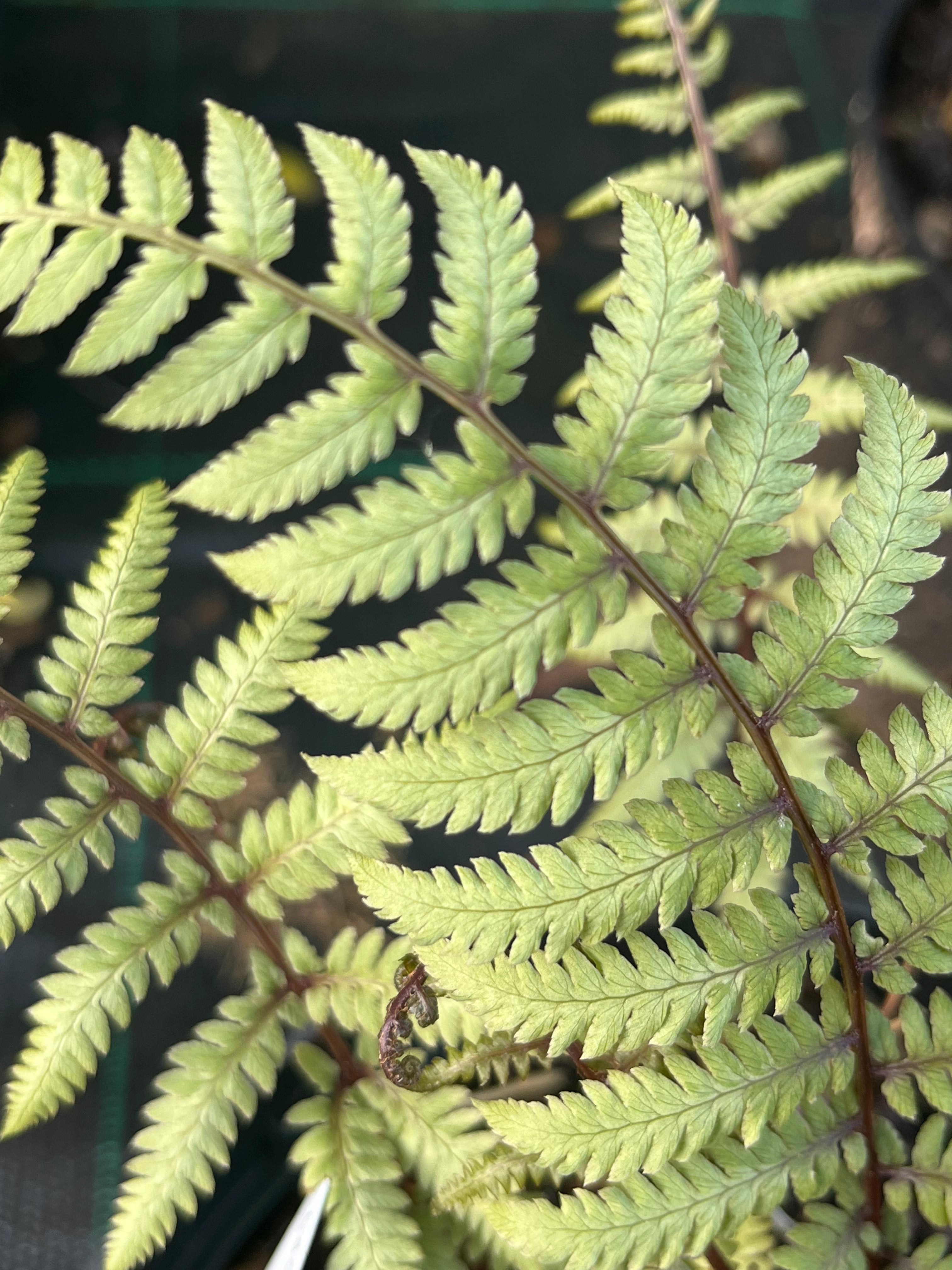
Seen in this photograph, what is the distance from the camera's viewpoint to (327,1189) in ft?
3.52

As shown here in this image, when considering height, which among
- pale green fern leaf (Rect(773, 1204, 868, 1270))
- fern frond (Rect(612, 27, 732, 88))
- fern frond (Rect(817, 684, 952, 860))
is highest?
fern frond (Rect(612, 27, 732, 88))

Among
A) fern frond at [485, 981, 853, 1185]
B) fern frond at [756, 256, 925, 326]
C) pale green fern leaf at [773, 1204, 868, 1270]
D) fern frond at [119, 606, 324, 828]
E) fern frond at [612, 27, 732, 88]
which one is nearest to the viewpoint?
fern frond at [485, 981, 853, 1185]

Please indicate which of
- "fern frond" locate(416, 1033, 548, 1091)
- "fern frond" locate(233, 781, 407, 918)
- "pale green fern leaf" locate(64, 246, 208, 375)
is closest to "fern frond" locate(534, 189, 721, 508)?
"pale green fern leaf" locate(64, 246, 208, 375)

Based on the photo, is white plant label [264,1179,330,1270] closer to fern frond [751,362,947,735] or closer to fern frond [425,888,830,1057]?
fern frond [425,888,830,1057]

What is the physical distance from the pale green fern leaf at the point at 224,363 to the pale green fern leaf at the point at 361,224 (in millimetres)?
50

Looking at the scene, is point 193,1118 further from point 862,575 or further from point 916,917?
point 862,575

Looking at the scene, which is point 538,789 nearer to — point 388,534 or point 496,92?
point 388,534

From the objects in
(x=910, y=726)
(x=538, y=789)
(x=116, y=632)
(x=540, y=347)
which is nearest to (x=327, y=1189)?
(x=538, y=789)

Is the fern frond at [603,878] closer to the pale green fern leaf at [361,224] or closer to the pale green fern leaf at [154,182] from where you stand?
the pale green fern leaf at [361,224]

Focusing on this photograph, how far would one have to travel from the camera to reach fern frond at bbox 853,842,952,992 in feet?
3.19

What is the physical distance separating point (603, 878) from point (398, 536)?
1.24ft

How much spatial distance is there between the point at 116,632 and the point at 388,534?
35 centimetres

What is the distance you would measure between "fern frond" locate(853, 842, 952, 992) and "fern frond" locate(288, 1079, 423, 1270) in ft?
1.90

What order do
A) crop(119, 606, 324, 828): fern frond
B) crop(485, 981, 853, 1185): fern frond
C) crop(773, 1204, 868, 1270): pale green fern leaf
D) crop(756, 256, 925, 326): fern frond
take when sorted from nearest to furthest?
1. crop(485, 981, 853, 1185): fern frond
2. crop(773, 1204, 868, 1270): pale green fern leaf
3. crop(119, 606, 324, 828): fern frond
4. crop(756, 256, 925, 326): fern frond
